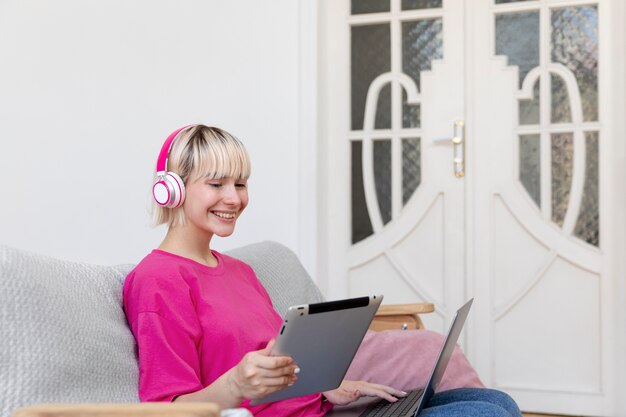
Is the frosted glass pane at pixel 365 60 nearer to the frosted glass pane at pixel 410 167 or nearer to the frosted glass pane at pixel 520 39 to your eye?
the frosted glass pane at pixel 410 167

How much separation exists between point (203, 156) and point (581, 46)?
2327 mm

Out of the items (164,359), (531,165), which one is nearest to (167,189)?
A: (164,359)

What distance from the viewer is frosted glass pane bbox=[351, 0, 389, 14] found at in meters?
3.64

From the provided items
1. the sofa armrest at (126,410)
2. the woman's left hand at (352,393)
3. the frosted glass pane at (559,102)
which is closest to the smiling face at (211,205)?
the woman's left hand at (352,393)

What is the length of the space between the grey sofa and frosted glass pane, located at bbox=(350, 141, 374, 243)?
215 centimetres

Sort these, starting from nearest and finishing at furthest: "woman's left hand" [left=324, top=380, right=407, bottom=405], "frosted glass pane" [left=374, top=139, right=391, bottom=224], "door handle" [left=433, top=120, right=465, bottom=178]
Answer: "woman's left hand" [left=324, top=380, right=407, bottom=405]
"door handle" [left=433, top=120, right=465, bottom=178]
"frosted glass pane" [left=374, top=139, right=391, bottom=224]

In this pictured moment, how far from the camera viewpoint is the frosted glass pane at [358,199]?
3670 mm

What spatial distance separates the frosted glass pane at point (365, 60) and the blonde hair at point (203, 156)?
211cm

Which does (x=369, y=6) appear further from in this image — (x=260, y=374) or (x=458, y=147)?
(x=260, y=374)

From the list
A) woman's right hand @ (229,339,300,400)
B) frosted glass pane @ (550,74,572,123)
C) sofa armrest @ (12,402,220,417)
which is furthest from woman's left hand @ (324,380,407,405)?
frosted glass pane @ (550,74,572,123)

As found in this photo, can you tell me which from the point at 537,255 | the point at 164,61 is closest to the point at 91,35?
the point at 164,61

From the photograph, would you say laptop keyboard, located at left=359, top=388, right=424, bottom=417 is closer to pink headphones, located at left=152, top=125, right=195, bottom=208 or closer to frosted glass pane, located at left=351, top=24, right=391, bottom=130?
pink headphones, located at left=152, top=125, right=195, bottom=208

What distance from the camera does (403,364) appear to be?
217 cm

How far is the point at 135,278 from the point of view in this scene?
59.6 inches
